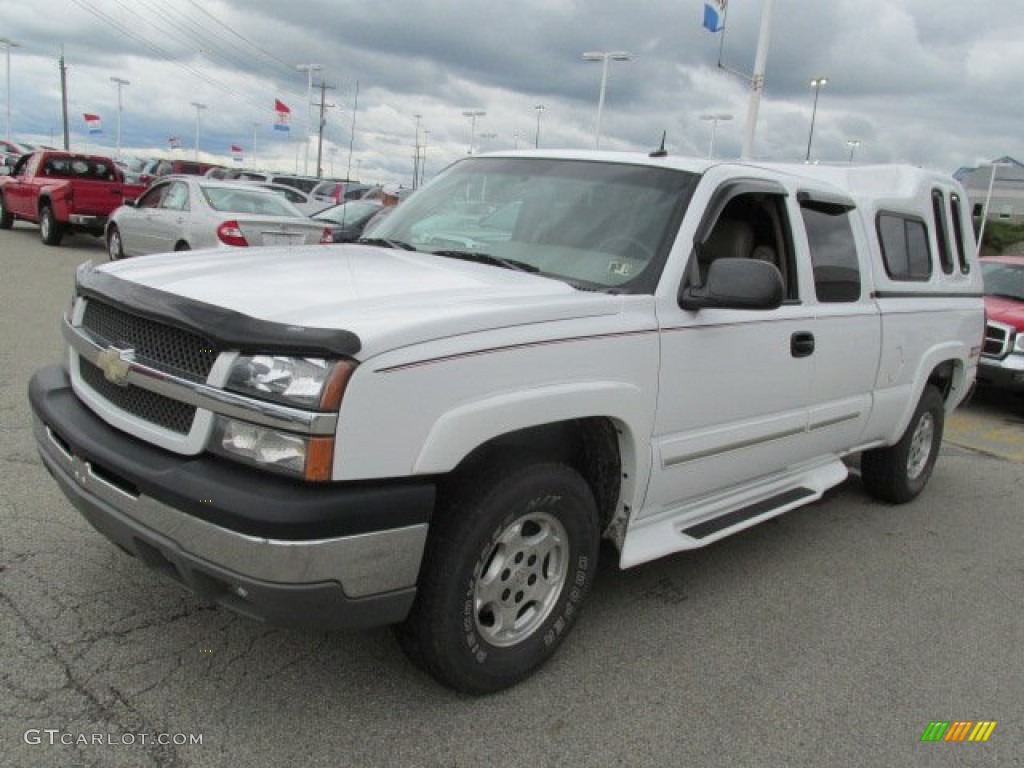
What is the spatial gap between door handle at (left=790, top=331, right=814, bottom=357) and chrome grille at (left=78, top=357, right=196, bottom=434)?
2641 mm

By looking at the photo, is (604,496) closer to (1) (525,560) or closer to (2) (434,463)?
(1) (525,560)

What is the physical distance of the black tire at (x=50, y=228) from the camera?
17.0 m

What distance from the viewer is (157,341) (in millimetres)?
2674

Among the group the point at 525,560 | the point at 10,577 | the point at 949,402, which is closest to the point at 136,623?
the point at 10,577

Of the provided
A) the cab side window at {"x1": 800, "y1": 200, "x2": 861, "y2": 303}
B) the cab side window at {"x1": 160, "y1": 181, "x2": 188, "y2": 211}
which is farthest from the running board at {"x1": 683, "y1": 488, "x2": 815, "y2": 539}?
the cab side window at {"x1": 160, "y1": 181, "x2": 188, "y2": 211}

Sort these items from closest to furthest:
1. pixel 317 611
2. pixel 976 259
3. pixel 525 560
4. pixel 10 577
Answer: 1. pixel 317 611
2. pixel 525 560
3. pixel 10 577
4. pixel 976 259

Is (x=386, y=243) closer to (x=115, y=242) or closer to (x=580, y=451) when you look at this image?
(x=580, y=451)

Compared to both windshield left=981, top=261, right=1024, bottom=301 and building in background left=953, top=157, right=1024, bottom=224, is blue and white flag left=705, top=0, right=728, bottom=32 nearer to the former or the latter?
windshield left=981, top=261, right=1024, bottom=301

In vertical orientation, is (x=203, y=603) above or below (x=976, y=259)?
below

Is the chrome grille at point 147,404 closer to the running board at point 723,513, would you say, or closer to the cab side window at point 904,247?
the running board at point 723,513

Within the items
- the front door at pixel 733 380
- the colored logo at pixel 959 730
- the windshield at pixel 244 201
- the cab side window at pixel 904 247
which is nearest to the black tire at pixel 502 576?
the front door at pixel 733 380

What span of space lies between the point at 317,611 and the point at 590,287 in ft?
5.06

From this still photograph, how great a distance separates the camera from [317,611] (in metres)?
2.37

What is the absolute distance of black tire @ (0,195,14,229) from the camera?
19766 millimetres
